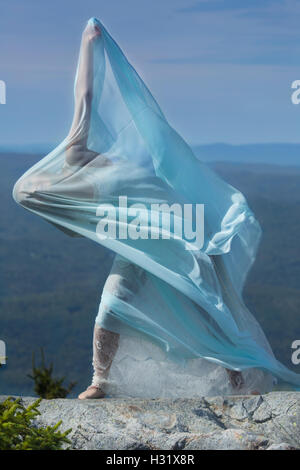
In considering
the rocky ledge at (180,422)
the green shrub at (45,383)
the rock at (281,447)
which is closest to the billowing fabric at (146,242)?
the rocky ledge at (180,422)

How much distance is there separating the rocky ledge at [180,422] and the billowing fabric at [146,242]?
9.9 inches

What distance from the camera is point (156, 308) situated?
3359 millimetres

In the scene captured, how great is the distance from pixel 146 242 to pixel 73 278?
7.06m

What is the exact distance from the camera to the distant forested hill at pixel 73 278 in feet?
28.5

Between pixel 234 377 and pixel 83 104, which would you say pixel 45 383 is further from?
pixel 83 104

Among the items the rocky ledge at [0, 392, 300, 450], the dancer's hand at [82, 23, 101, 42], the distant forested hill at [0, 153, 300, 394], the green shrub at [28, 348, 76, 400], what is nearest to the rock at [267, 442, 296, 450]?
the rocky ledge at [0, 392, 300, 450]

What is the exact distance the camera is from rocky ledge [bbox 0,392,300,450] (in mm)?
2814

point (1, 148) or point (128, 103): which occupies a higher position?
point (1, 148)

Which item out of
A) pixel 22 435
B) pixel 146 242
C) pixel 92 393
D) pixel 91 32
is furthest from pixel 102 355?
pixel 91 32

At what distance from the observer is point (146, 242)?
10.8 feet

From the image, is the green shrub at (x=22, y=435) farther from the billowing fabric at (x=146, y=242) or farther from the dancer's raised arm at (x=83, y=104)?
the dancer's raised arm at (x=83, y=104)
